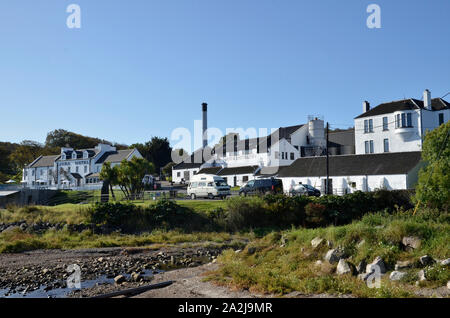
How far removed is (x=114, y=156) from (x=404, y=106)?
52.3 meters

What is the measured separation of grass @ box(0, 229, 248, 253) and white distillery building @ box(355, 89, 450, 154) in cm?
3585

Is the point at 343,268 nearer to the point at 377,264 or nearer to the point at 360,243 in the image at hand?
the point at 377,264

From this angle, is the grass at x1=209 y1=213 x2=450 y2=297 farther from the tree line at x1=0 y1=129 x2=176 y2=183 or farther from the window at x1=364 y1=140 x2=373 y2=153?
the tree line at x1=0 y1=129 x2=176 y2=183

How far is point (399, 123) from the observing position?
5091cm

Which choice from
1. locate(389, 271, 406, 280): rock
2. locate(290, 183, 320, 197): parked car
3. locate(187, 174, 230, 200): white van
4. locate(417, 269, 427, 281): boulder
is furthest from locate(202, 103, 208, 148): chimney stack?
locate(417, 269, 427, 281): boulder

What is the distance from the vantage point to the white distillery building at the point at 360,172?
3706 centimetres

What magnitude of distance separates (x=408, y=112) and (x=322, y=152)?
15.8 meters

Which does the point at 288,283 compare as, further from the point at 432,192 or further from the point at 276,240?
the point at 432,192

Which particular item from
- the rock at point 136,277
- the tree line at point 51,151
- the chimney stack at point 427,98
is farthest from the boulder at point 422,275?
the tree line at point 51,151

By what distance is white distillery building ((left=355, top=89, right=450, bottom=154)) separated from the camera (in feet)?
165

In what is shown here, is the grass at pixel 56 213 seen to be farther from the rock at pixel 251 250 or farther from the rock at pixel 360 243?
the rock at pixel 360 243

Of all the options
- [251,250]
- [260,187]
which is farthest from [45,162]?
[251,250]

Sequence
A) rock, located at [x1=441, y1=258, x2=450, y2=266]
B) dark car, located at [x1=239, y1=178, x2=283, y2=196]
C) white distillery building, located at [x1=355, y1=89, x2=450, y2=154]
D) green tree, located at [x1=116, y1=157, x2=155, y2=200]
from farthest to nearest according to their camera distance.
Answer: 1. white distillery building, located at [x1=355, y1=89, x2=450, y2=154]
2. green tree, located at [x1=116, y1=157, x2=155, y2=200]
3. dark car, located at [x1=239, y1=178, x2=283, y2=196]
4. rock, located at [x1=441, y1=258, x2=450, y2=266]
